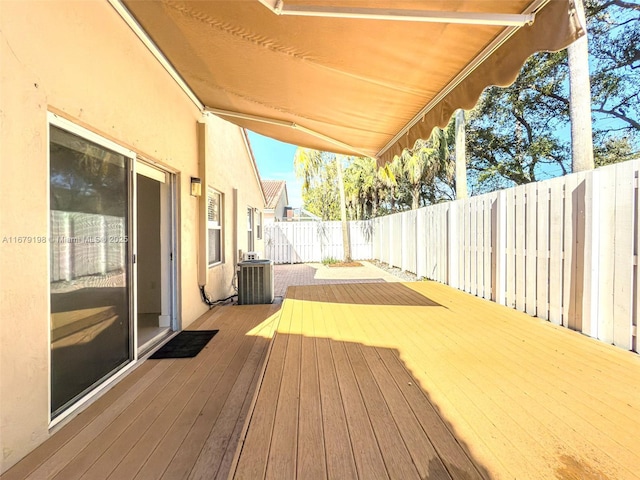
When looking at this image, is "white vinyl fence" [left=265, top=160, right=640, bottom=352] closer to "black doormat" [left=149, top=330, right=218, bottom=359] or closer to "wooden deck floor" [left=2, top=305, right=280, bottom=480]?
"wooden deck floor" [left=2, top=305, right=280, bottom=480]

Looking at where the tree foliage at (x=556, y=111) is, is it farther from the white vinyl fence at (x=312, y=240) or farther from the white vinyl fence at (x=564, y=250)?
the white vinyl fence at (x=564, y=250)

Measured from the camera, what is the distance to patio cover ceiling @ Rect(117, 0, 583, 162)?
1.71m

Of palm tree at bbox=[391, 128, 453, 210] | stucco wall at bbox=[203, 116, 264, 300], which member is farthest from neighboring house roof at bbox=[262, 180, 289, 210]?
stucco wall at bbox=[203, 116, 264, 300]

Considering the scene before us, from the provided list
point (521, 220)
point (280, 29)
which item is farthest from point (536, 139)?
point (280, 29)

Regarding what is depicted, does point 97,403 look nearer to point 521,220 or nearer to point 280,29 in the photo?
point 280,29

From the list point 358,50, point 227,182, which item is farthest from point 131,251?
point 227,182

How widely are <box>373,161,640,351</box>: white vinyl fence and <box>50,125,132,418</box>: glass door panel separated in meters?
3.93

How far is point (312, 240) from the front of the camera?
14492 millimetres

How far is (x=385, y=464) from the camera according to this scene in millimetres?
1212

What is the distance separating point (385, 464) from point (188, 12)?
2.89 metres

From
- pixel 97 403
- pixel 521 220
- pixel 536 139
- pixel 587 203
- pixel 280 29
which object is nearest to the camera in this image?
pixel 280 29

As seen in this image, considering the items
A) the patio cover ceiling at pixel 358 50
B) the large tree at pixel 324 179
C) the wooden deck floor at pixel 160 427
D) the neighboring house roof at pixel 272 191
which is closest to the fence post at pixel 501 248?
the patio cover ceiling at pixel 358 50

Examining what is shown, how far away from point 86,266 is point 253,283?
11.6ft

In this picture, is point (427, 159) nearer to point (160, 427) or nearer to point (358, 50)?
point (358, 50)
